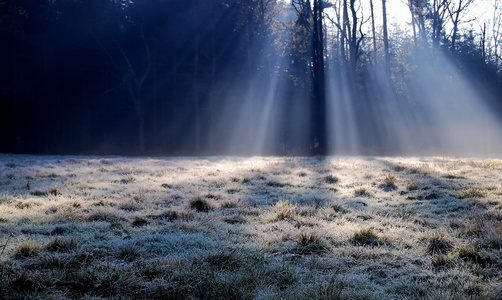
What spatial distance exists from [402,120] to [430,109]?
14.9 ft

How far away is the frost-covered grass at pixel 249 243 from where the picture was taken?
9.68 ft

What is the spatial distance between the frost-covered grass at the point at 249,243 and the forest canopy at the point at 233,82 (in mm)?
→ 19313

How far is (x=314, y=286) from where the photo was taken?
2.93 m

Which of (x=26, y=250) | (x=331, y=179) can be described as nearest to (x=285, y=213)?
(x=26, y=250)

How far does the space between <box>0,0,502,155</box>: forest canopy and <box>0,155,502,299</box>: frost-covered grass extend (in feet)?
63.4

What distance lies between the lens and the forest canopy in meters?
29.1

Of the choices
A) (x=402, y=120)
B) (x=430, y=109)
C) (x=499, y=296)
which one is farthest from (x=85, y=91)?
(x=499, y=296)

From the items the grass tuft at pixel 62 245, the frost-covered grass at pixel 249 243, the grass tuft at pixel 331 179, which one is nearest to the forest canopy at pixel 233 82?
the grass tuft at pixel 331 179

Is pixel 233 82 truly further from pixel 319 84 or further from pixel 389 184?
pixel 389 184

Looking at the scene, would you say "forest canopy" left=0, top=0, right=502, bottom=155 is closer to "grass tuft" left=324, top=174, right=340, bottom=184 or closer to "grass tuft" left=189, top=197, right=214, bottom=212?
"grass tuft" left=324, top=174, right=340, bottom=184

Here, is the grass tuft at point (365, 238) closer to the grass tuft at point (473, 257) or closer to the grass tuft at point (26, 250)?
the grass tuft at point (473, 257)

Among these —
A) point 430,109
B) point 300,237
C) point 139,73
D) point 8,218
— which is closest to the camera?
point 300,237

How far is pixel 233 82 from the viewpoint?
31.8 m

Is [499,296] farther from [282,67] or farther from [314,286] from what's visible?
[282,67]
